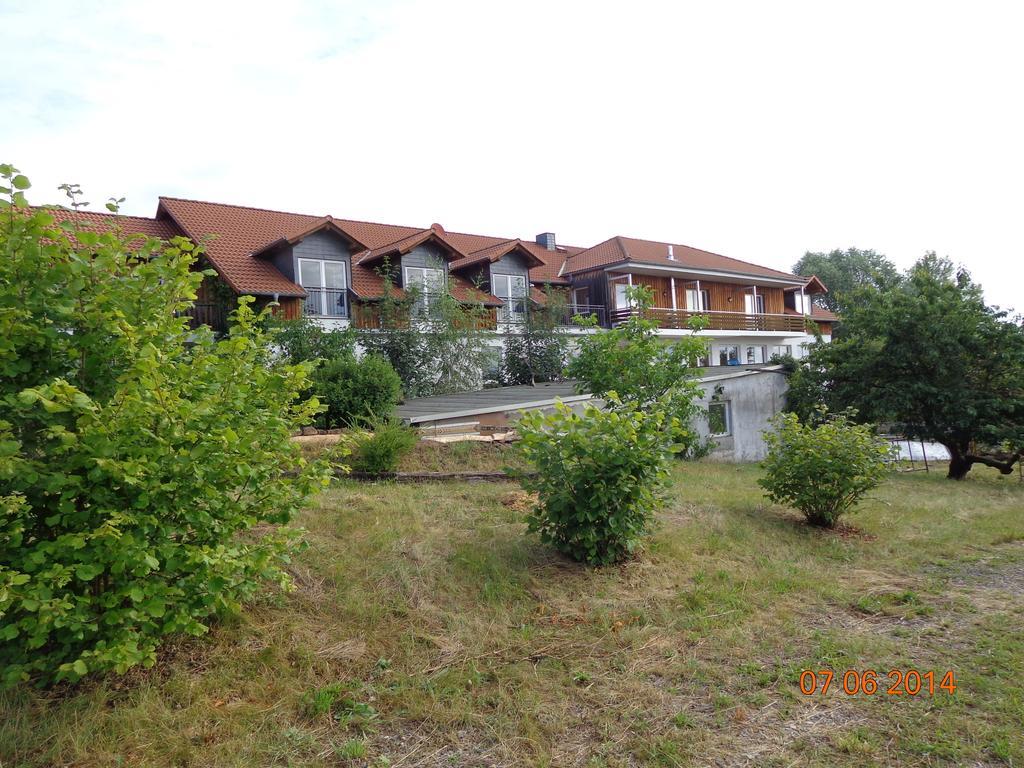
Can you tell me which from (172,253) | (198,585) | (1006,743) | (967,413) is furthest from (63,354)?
(967,413)

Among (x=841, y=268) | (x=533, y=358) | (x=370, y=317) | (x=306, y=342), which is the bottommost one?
(x=533, y=358)

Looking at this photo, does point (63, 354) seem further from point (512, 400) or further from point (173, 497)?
point (512, 400)

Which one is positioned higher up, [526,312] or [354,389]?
[526,312]

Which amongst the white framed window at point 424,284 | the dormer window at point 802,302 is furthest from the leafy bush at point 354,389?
the dormer window at point 802,302

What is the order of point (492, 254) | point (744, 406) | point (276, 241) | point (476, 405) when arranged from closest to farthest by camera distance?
point (476, 405) < point (744, 406) < point (276, 241) < point (492, 254)

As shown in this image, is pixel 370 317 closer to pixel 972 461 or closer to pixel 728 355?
pixel 972 461

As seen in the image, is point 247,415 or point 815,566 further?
point 815,566

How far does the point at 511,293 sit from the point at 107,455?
2500 cm

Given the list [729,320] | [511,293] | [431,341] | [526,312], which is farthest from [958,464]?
[729,320]

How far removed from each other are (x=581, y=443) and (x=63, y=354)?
3.95 metres

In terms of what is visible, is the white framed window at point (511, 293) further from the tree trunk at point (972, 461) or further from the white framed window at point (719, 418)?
the tree trunk at point (972, 461)

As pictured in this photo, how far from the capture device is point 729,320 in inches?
1416

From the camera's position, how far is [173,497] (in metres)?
3.74

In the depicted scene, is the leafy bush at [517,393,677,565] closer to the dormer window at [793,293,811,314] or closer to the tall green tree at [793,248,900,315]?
the dormer window at [793,293,811,314]
